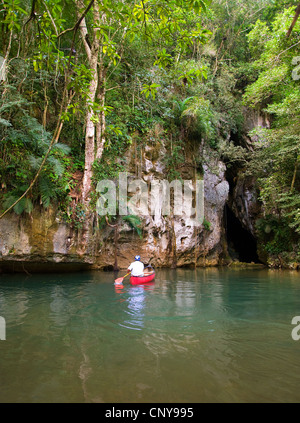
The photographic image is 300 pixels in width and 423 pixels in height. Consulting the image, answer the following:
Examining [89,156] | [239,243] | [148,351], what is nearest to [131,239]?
[89,156]

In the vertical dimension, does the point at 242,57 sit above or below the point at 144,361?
above

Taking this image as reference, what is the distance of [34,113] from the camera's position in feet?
Result: 37.7

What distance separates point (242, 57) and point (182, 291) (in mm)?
21198

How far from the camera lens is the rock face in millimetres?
10164

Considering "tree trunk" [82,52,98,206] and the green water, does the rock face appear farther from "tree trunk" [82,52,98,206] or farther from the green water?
the green water

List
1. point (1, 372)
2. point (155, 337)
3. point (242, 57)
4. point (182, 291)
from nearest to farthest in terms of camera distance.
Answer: point (1, 372), point (155, 337), point (182, 291), point (242, 57)

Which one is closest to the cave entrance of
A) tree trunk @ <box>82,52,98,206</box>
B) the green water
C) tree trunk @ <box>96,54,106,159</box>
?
tree trunk @ <box>96,54,106,159</box>

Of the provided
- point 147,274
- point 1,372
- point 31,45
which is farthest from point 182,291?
point 31,45

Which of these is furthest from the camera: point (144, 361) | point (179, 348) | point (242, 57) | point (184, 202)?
point (242, 57)

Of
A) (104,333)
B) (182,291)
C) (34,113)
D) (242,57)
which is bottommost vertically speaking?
(182,291)

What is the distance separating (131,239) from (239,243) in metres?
14.2

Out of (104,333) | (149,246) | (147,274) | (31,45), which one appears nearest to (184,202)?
(149,246)

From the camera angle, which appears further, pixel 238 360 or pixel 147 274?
pixel 147 274
